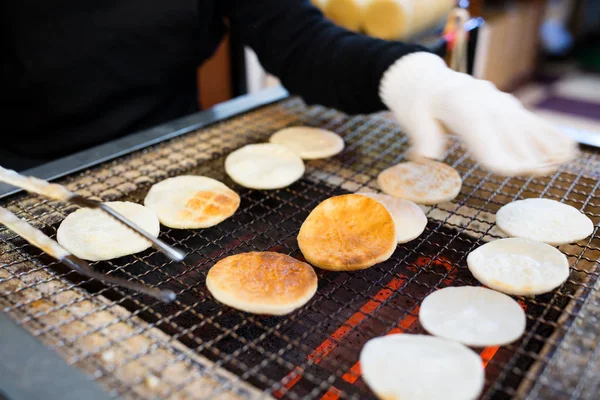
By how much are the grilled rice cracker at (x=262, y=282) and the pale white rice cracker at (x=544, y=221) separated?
0.57 m

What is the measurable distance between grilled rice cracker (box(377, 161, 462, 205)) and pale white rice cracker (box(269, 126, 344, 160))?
9.0 inches

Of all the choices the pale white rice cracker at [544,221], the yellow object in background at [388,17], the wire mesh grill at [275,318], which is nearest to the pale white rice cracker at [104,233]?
the wire mesh grill at [275,318]

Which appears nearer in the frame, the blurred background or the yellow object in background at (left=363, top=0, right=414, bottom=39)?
the yellow object in background at (left=363, top=0, right=414, bottom=39)

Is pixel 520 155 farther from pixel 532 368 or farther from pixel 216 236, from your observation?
pixel 216 236

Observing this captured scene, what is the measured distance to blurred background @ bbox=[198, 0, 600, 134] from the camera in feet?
8.09

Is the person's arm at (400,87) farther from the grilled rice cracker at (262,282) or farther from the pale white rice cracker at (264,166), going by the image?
the grilled rice cracker at (262,282)

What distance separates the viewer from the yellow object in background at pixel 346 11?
246 centimetres

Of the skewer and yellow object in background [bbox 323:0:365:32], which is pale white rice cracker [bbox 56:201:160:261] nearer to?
the skewer

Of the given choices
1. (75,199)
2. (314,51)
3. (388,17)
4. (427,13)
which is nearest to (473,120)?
(314,51)

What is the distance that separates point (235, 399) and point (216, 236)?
1.97 feet

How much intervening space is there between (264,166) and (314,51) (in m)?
0.55

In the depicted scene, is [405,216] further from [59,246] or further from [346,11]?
[346,11]

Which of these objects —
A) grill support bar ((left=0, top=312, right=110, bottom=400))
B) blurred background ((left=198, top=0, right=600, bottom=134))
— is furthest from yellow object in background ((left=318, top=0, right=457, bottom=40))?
grill support bar ((left=0, top=312, right=110, bottom=400))

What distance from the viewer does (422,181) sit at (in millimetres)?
1544
